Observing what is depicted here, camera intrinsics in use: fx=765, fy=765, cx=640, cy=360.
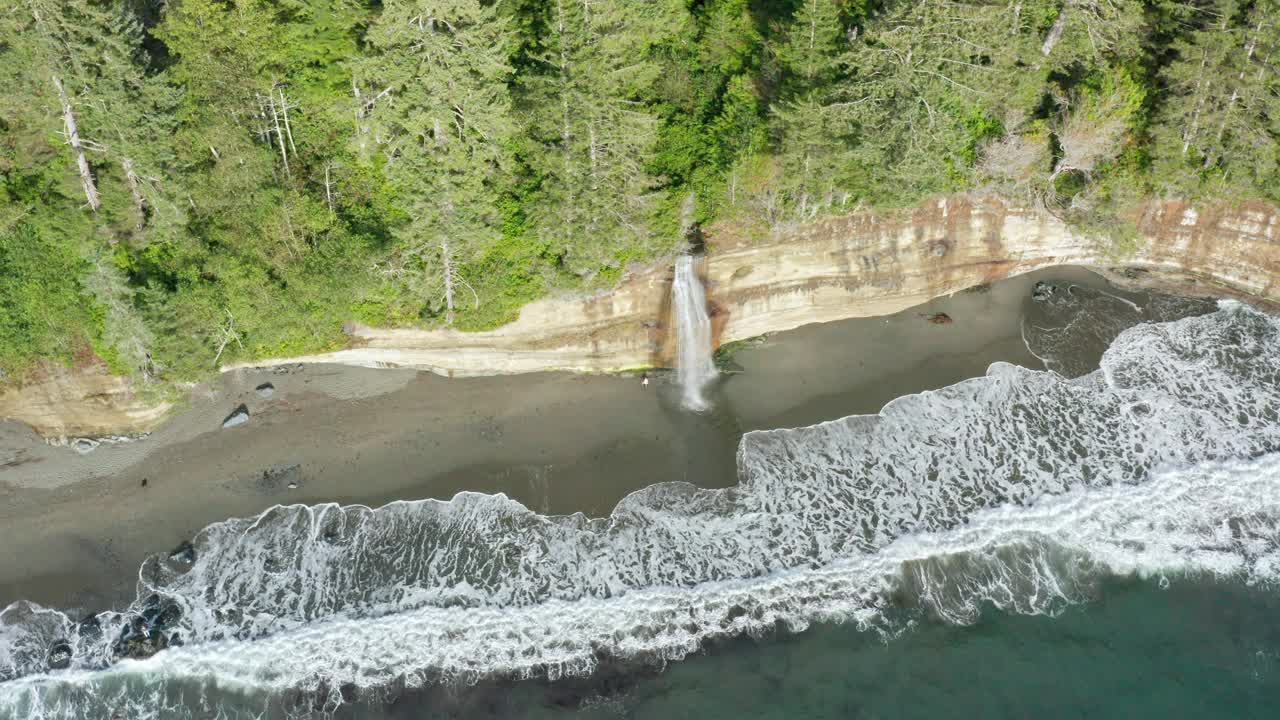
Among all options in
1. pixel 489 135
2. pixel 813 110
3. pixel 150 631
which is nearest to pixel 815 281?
pixel 813 110

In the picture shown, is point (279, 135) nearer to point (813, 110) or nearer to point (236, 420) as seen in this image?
point (236, 420)

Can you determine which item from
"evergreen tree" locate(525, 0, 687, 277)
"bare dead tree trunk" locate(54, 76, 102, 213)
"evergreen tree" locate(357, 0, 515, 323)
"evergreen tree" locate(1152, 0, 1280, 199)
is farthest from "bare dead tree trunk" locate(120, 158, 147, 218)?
"evergreen tree" locate(1152, 0, 1280, 199)

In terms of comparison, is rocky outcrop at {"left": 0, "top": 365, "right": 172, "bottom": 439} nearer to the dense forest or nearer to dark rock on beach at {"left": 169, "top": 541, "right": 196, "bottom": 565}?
the dense forest

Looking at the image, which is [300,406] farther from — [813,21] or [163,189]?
[813,21]

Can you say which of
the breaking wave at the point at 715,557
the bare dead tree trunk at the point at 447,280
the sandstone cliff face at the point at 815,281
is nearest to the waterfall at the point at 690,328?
the sandstone cliff face at the point at 815,281

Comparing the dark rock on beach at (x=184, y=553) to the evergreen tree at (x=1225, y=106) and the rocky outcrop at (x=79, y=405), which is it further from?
the evergreen tree at (x=1225, y=106)
